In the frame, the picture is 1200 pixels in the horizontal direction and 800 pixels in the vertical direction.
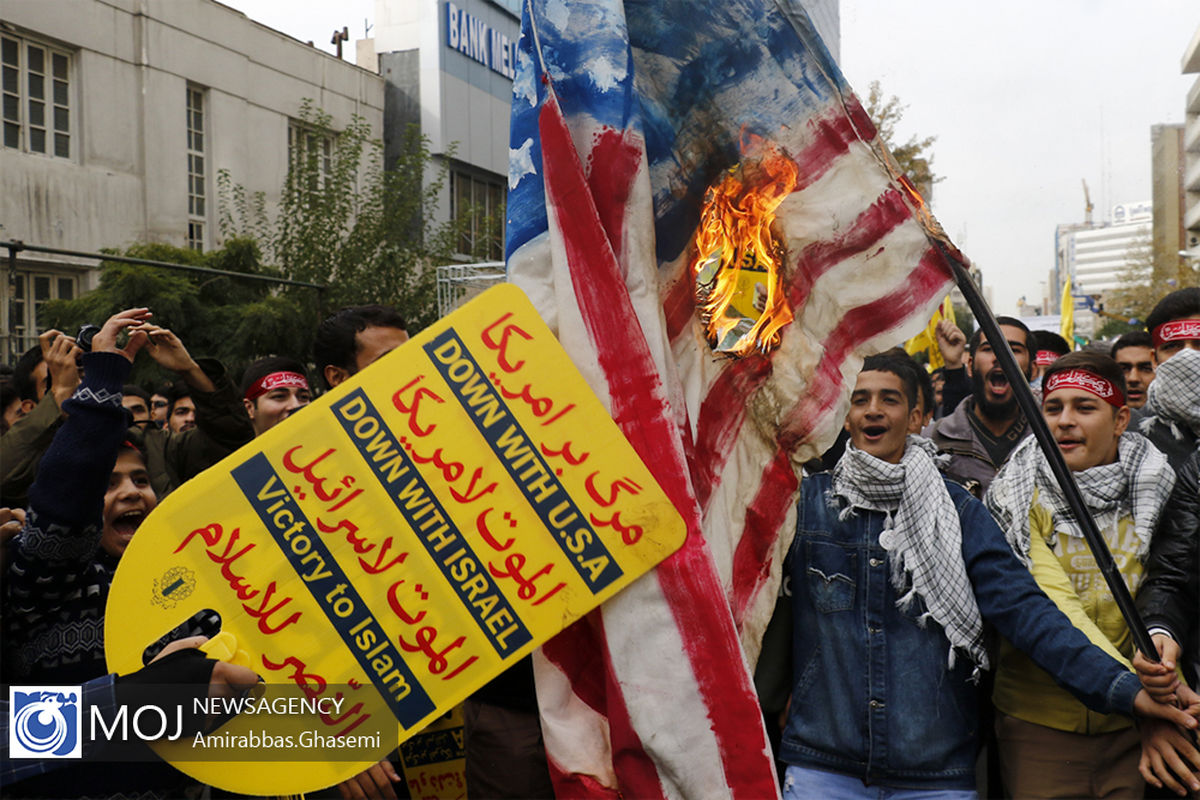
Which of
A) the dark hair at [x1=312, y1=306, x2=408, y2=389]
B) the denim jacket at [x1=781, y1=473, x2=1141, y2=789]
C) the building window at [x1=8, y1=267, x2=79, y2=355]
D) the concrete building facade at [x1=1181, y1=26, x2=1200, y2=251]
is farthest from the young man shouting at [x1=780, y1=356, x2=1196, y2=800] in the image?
the concrete building facade at [x1=1181, y1=26, x2=1200, y2=251]

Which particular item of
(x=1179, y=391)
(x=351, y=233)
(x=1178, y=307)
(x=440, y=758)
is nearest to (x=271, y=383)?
(x=440, y=758)

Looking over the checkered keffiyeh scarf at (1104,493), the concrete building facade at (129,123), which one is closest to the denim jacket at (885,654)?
the checkered keffiyeh scarf at (1104,493)

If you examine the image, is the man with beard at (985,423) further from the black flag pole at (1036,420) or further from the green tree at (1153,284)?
the green tree at (1153,284)

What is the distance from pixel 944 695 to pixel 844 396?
3.19 ft

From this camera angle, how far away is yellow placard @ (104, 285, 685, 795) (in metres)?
1.88

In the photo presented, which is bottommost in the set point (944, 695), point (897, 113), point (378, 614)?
point (944, 695)

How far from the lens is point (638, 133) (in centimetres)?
205

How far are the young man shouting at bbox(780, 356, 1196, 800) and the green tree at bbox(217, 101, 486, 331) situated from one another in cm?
1050

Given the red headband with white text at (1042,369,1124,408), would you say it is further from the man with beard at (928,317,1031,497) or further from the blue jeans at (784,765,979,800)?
the man with beard at (928,317,1031,497)

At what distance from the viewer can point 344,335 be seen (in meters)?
3.29

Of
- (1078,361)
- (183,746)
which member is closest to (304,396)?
(183,746)

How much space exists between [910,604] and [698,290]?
3.39ft

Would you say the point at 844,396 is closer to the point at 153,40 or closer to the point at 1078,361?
the point at 1078,361

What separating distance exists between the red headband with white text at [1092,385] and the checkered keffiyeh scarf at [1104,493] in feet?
0.37
